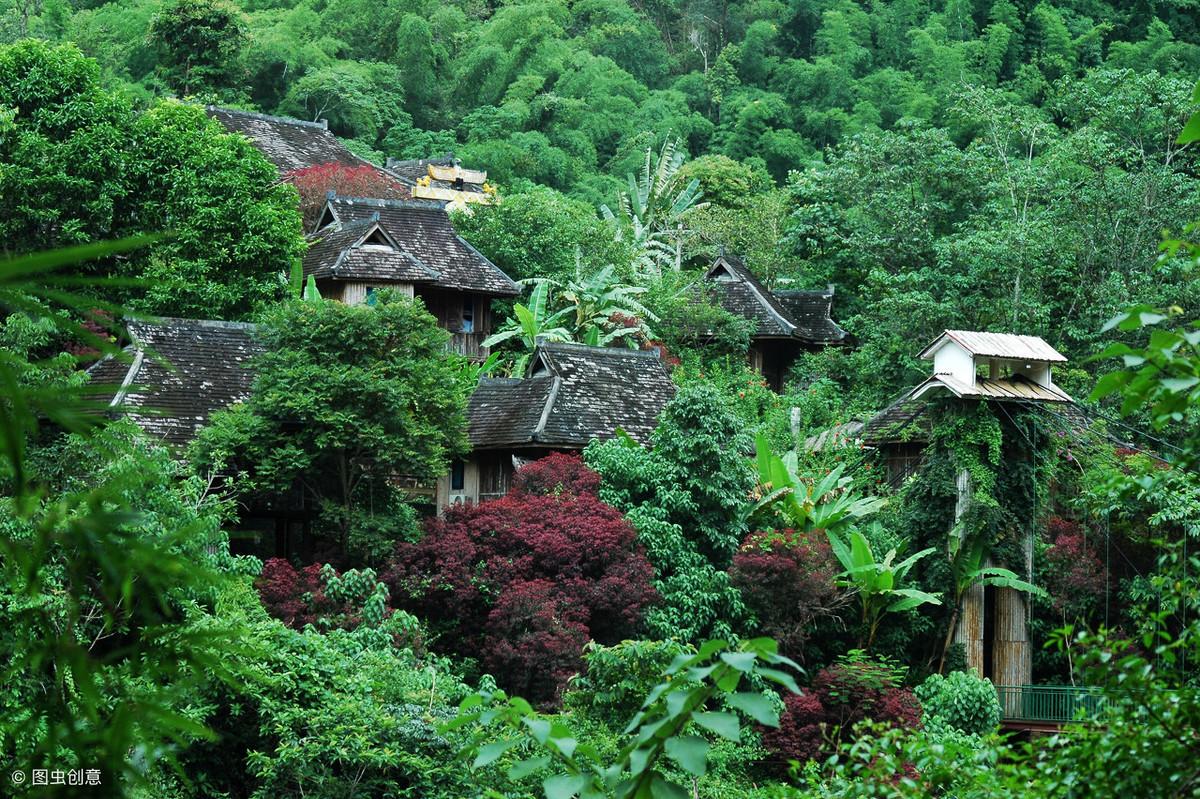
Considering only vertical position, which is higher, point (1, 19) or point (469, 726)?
point (1, 19)

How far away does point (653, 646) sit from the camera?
13.1 metres

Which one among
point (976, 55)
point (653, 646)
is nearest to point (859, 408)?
point (653, 646)

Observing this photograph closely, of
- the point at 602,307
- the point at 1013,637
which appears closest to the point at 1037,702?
the point at 1013,637

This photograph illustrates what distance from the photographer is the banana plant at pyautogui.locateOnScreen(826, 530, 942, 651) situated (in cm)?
1672

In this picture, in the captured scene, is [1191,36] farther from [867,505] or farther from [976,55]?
[867,505]

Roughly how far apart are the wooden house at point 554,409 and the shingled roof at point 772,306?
934cm

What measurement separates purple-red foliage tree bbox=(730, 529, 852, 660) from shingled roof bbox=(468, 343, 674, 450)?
3.78 meters

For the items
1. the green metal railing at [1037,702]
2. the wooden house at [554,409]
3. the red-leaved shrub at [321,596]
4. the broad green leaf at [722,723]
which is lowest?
the green metal railing at [1037,702]

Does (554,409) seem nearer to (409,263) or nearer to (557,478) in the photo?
(557,478)

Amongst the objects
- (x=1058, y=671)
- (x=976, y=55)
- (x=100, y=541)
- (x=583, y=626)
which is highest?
(x=976, y=55)

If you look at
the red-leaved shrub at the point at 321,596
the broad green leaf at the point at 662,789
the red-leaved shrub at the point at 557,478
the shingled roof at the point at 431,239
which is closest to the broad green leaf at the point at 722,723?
the broad green leaf at the point at 662,789

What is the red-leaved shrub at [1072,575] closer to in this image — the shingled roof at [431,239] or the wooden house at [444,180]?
the shingled roof at [431,239]

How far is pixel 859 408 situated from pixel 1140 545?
8.92m

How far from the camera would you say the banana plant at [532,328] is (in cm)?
2555
